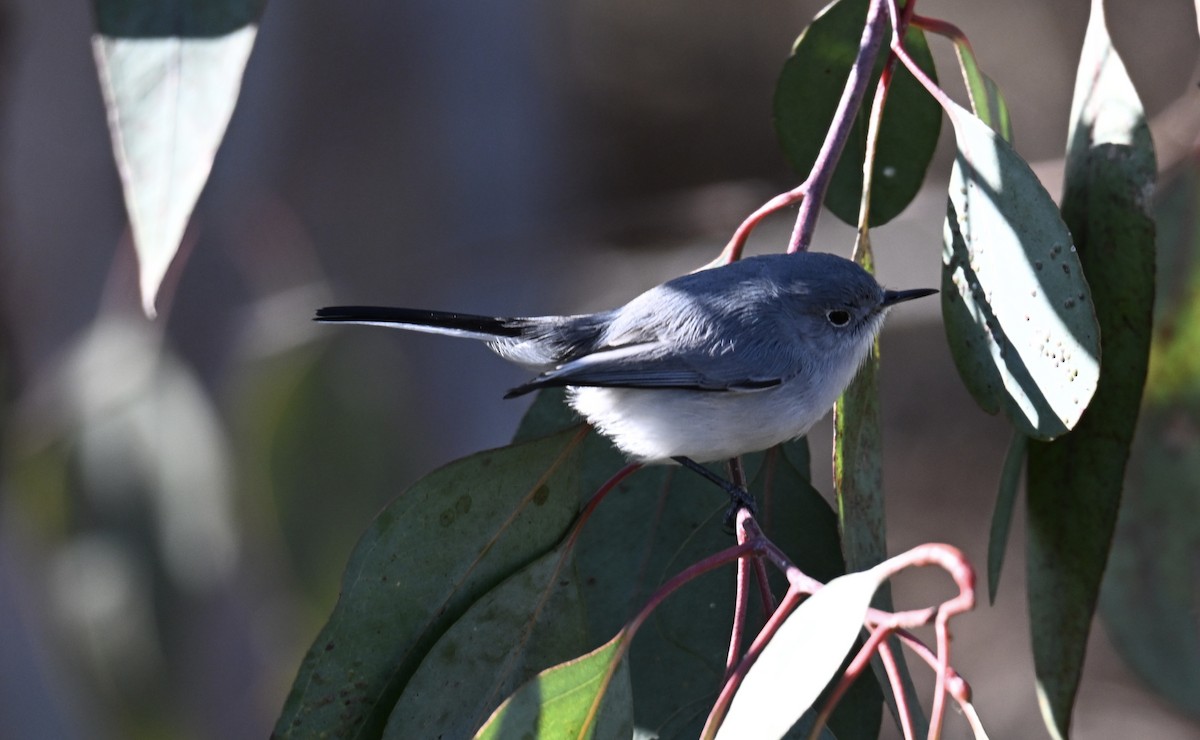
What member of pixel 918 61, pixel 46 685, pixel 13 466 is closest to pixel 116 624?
pixel 13 466

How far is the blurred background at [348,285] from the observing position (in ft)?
6.91

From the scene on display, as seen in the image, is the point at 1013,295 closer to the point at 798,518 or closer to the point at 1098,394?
the point at 1098,394

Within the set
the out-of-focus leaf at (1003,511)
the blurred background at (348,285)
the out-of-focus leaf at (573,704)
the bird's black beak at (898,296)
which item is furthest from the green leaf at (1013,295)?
the blurred background at (348,285)

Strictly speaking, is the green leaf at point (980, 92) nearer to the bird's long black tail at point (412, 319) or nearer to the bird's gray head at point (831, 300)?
the bird's gray head at point (831, 300)

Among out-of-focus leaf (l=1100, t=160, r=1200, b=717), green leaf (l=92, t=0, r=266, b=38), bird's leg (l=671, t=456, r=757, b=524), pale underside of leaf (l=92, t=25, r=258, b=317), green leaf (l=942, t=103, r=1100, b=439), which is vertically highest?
green leaf (l=92, t=0, r=266, b=38)

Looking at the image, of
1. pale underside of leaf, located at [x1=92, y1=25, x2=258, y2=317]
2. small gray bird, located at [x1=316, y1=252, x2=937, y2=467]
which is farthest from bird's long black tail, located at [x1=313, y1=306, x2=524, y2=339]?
pale underside of leaf, located at [x1=92, y1=25, x2=258, y2=317]

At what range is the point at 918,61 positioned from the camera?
1396 millimetres

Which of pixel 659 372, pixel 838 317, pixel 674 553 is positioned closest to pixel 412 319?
pixel 659 372

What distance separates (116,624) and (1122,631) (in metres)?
1.64

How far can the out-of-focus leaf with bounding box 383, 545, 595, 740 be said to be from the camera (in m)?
1.05

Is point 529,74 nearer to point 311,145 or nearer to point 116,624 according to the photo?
point 311,145

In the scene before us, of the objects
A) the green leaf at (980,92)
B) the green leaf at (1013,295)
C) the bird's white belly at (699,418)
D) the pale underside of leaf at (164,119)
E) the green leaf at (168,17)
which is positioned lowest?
the bird's white belly at (699,418)

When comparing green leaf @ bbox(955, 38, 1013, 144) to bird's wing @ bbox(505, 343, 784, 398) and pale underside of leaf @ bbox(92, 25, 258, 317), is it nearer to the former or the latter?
bird's wing @ bbox(505, 343, 784, 398)

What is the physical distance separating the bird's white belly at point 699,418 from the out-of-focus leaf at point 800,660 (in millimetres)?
393
